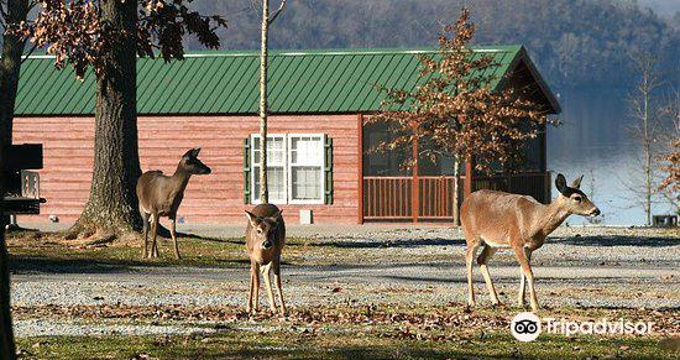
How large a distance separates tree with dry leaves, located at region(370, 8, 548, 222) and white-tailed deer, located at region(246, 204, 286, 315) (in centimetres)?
2075

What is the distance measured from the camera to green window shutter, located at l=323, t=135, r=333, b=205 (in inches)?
1645

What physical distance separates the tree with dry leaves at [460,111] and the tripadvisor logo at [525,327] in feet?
69.8

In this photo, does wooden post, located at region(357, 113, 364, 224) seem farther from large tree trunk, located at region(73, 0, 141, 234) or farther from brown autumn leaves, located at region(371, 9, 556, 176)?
large tree trunk, located at region(73, 0, 141, 234)

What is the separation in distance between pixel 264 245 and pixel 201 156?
25942mm

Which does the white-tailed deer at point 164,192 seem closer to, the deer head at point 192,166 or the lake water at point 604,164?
the deer head at point 192,166

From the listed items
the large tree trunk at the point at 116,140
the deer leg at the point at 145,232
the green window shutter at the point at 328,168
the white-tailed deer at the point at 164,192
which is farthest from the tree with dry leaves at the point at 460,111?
the white-tailed deer at the point at 164,192

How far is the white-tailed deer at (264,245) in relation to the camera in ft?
57.6

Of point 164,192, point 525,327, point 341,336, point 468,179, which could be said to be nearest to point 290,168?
point 468,179

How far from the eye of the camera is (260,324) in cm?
1700

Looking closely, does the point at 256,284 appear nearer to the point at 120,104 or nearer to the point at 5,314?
the point at 5,314

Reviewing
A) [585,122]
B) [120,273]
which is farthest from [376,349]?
[585,122]

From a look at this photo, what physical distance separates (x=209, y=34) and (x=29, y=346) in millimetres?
18094

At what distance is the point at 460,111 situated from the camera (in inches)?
1535

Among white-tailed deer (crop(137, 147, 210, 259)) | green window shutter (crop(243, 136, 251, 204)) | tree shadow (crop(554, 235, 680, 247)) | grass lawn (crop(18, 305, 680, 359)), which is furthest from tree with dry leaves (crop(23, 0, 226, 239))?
grass lawn (crop(18, 305, 680, 359))
